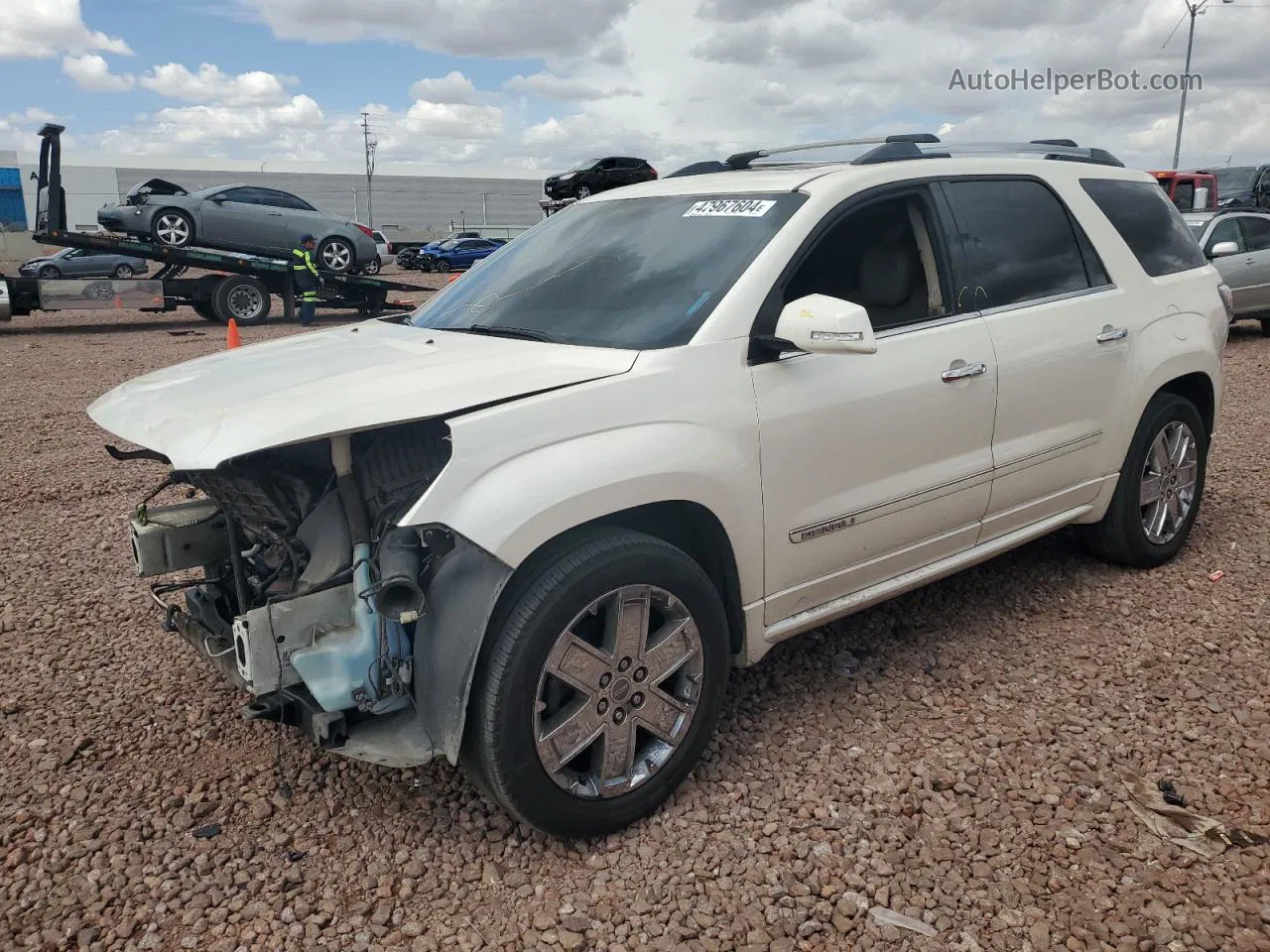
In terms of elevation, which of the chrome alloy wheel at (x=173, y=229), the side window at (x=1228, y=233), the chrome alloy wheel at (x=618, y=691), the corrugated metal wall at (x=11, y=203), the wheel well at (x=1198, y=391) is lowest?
the chrome alloy wheel at (x=618, y=691)

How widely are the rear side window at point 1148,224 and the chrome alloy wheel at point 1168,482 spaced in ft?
2.47

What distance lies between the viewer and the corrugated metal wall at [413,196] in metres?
73.8

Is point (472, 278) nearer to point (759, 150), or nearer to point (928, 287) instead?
point (759, 150)

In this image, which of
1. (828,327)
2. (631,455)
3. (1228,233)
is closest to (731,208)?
(828,327)

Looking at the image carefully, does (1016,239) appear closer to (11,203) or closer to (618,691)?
(618,691)

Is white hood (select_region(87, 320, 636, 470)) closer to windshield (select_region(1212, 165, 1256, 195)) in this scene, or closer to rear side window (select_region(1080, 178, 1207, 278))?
rear side window (select_region(1080, 178, 1207, 278))

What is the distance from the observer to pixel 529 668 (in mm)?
2648

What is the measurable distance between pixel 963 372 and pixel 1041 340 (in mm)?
529

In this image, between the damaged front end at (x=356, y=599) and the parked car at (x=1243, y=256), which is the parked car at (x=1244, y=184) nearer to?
the parked car at (x=1243, y=256)

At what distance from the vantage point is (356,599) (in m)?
2.76

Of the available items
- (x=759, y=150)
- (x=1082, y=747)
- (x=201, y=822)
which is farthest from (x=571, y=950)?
(x=759, y=150)

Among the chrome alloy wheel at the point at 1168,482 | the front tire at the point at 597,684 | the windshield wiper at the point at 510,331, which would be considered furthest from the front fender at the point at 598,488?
the chrome alloy wheel at the point at 1168,482

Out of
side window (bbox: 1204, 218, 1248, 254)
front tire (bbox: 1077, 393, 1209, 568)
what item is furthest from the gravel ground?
side window (bbox: 1204, 218, 1248, 254)

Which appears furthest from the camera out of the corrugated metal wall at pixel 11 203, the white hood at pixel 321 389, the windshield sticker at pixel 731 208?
the corrugated metal wall at pixel 11 203
